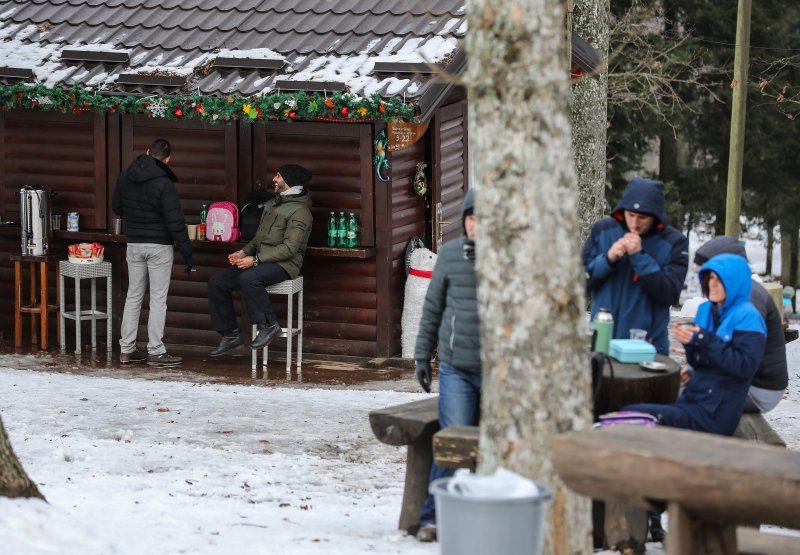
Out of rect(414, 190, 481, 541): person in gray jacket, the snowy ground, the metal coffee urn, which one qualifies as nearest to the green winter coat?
the snowy ground

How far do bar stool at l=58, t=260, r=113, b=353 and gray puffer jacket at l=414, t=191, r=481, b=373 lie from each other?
20.3 feet

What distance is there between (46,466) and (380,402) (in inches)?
125

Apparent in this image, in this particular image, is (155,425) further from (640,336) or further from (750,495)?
(750,495)

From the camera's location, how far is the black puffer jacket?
11.8 metres

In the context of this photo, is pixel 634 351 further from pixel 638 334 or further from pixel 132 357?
pixel 132 357

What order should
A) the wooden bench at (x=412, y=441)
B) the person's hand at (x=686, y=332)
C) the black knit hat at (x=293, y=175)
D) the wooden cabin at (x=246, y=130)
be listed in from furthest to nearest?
the wooden cabin at (x=246, y=130) → the black knit hat at (x=293, y=175) → the wooden bench at (x=412, y=441) → the person's hand at (x=686, y=332)

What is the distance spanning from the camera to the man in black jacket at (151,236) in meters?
11.8

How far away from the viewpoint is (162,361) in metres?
12.2

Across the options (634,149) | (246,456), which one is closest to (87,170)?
(246,456)

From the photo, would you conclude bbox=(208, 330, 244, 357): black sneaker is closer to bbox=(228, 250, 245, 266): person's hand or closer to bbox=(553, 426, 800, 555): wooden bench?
bbox=(228, 250, 245, 266): person's hand

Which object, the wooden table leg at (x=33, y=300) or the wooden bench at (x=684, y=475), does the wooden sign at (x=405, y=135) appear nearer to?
the wooden table leg at (x=33, y=300)

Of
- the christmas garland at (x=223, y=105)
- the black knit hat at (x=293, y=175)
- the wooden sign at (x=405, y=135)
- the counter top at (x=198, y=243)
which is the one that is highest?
the christmas garland at (x=223, y=105)

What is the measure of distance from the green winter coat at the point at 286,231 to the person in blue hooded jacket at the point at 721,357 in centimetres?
546

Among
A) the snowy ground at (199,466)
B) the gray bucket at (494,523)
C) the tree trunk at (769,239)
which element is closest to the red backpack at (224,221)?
the snowy ground at (199,466)
